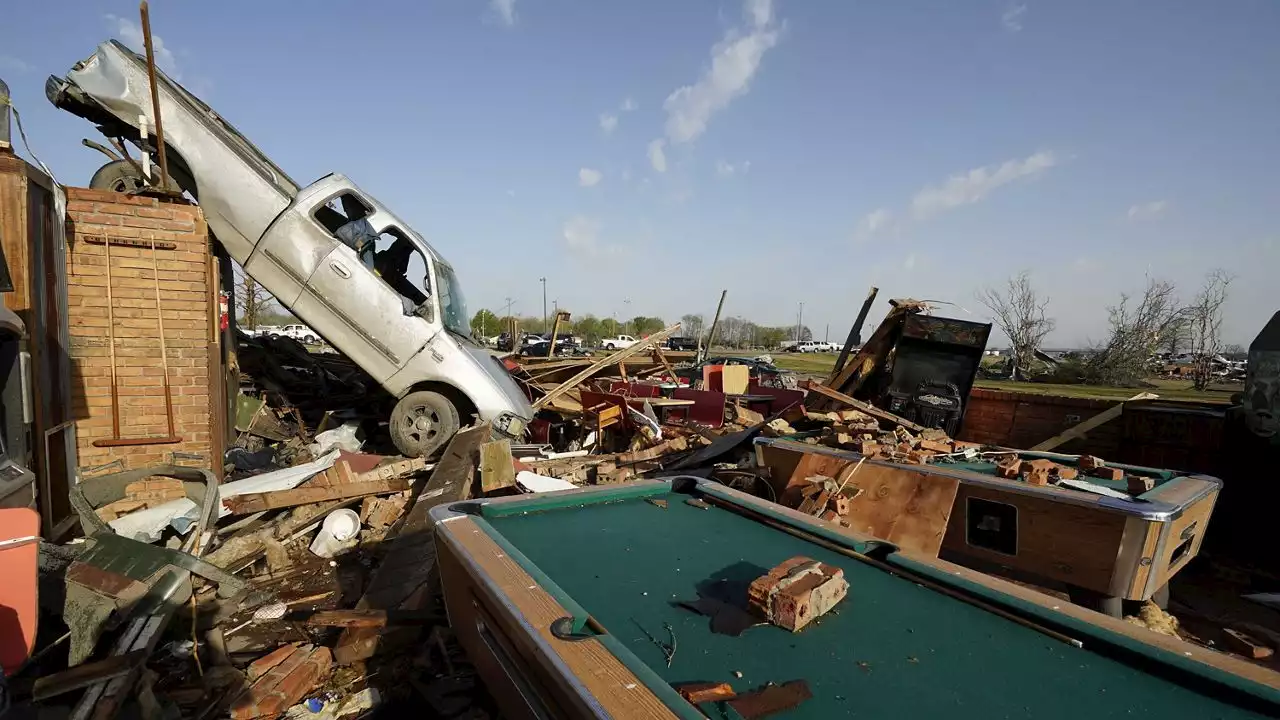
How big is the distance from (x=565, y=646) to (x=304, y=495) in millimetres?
4838

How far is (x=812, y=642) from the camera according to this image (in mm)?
1752

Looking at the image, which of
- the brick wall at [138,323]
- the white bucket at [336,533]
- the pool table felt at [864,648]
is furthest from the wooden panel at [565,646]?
the brick wall at [138,323]

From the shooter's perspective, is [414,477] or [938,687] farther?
[414,477]

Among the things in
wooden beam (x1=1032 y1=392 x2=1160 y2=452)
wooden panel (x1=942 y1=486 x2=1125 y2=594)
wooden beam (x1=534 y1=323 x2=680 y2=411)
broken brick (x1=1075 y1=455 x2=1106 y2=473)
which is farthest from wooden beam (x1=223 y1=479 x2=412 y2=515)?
wooden beam (x1=1032 y1=392 x2=1160 y2=452)

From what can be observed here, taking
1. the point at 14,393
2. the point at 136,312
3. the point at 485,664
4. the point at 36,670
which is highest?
the point at 136,312

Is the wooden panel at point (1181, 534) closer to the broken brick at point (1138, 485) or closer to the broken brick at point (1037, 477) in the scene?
the broken brick at point (1138, 485)

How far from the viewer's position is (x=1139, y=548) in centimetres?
304

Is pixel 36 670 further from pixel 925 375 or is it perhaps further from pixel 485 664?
pixel 925 375

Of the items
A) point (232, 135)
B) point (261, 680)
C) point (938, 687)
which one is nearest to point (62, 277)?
point (232, 135)

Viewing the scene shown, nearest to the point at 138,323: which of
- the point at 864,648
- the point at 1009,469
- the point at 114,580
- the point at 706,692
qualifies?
the point at 114,580

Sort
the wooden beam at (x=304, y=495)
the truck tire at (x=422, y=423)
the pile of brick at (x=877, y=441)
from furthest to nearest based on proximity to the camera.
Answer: the truck tire at (x=422, y=423) → the wooden beam at (x=304, y=495) → the pile of brick at (x=877, y=441)

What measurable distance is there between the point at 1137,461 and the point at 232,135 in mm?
10475

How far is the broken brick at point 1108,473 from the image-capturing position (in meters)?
3.85

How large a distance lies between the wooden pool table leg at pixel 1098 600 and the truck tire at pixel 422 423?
5.94 meters
